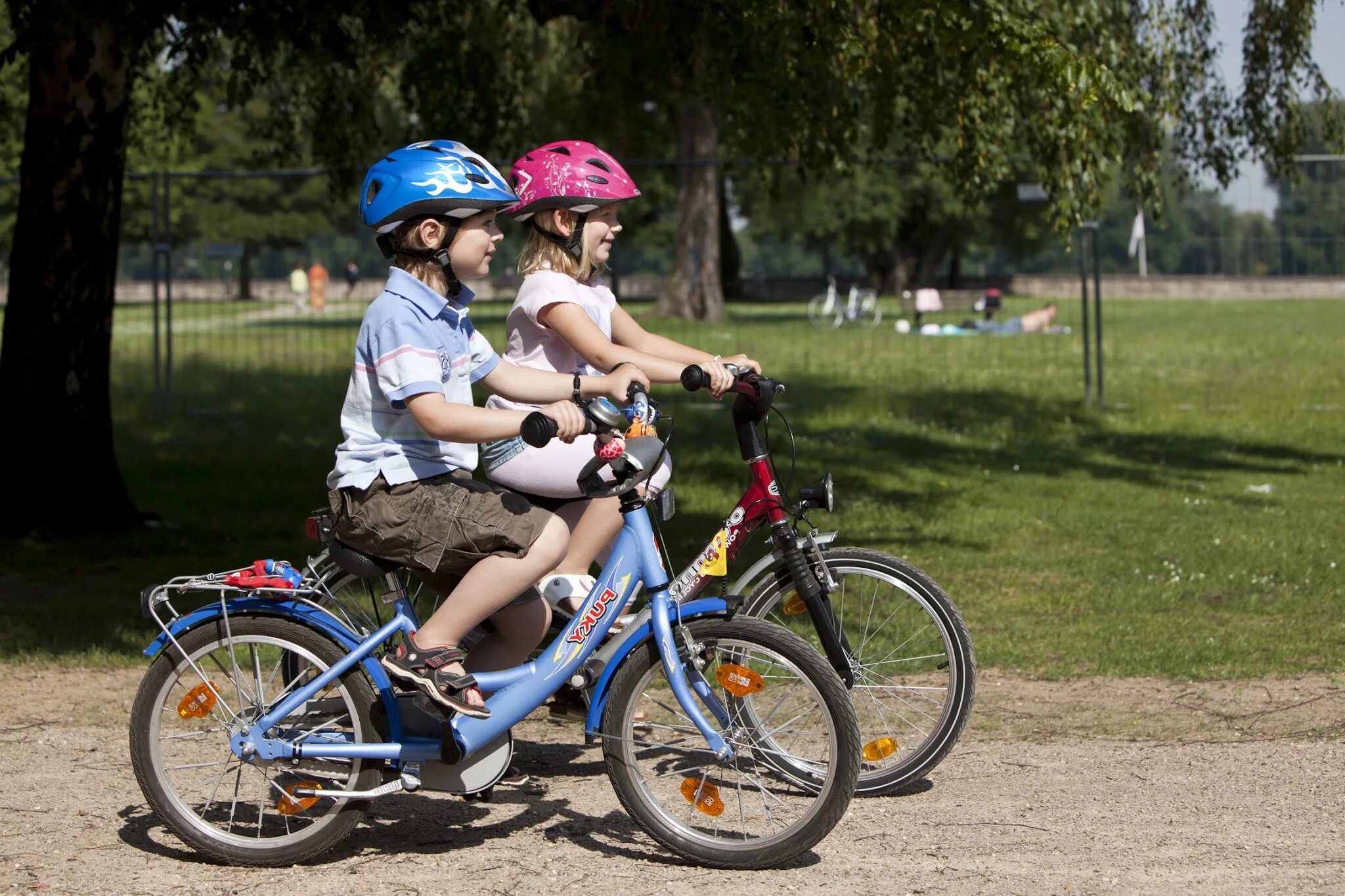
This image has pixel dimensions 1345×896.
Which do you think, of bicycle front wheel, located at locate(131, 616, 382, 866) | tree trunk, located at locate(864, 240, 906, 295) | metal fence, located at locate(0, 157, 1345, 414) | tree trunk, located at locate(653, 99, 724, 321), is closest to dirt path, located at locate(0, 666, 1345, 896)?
bicycle front wheel, located at locate(131, 616, 382, 866)

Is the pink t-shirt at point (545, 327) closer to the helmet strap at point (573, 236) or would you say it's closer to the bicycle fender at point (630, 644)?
the helmet strap at point (573, 236)

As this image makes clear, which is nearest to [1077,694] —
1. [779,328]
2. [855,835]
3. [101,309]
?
[855,835]

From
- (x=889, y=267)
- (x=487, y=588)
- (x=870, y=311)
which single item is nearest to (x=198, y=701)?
(x=487, y=588)

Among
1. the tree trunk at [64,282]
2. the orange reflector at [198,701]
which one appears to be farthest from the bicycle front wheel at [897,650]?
the tree trunk at [64,282]

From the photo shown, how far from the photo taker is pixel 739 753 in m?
4.17

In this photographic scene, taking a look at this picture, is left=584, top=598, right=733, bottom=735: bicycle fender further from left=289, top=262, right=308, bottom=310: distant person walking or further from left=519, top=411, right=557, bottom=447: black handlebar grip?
left=289, top=262, right=308, bottom=310: distant person walking

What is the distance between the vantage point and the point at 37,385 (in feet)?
29.6

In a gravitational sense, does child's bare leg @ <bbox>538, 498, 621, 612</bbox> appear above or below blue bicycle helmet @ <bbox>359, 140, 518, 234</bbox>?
below

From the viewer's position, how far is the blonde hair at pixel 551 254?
4.74m

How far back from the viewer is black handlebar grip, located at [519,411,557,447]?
370 centimetres

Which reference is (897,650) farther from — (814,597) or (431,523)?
(431,523)

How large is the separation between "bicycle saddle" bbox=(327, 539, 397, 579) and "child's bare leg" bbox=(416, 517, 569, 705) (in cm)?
17

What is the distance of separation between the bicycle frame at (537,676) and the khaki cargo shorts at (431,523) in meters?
0.22

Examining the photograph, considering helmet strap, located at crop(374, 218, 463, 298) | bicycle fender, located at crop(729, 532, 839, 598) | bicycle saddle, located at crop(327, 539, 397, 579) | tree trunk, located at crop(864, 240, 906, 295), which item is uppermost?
tree trunk, located at crop(864, 240, 906, 295)
